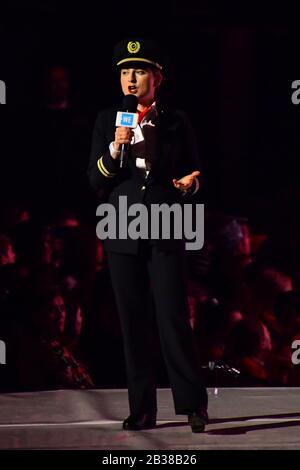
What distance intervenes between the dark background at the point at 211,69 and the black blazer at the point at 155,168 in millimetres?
2164

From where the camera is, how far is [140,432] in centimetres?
389

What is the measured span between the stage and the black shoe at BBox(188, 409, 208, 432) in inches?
1.2

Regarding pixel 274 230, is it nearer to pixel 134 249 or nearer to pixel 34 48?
pixel 34 48

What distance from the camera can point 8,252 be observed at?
5.46m

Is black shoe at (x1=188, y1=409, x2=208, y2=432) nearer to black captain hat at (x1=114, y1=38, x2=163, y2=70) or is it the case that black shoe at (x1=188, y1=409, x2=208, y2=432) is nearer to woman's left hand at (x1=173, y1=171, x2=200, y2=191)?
woman's left hand at (x1=173, y1=171, x2=200, y2=191)

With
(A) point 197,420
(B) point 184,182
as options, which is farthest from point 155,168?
(A) point 197,420

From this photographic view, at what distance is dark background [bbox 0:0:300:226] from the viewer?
6.39 meters

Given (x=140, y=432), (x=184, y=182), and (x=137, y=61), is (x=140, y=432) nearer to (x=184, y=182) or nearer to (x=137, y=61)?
(x=184, y=182)

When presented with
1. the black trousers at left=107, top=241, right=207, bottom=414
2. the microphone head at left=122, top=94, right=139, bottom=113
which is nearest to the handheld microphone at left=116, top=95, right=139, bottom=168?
the microphone head at left=122, top=94, right=139, bottom=113

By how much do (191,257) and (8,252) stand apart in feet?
3.32

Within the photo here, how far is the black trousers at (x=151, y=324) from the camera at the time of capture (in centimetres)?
382

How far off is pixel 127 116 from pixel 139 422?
1.16m

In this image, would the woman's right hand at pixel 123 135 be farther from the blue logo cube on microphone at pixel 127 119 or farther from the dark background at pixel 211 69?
the dark background at pixel 211 69
